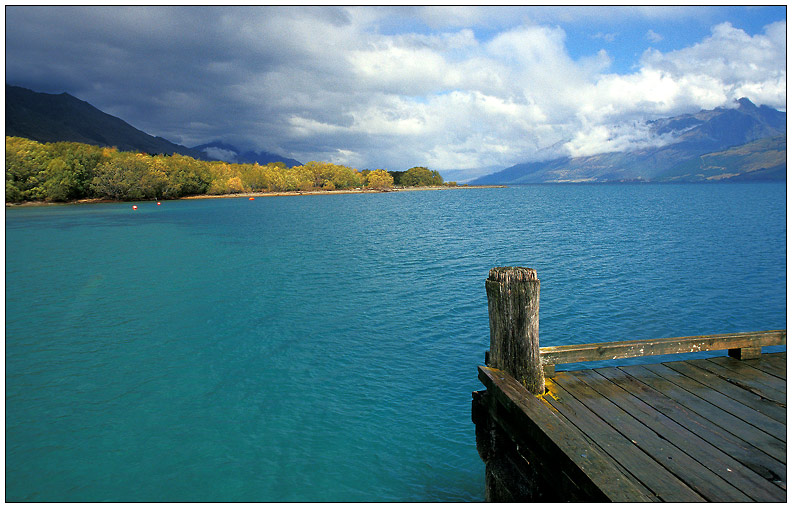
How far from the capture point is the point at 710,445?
198 inches

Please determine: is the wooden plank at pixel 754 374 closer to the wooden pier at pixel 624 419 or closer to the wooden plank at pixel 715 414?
the wooden pier at pixel 624 419

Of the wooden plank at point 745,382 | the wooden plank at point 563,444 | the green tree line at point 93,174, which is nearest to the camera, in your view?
the wooden plank at point 563,444

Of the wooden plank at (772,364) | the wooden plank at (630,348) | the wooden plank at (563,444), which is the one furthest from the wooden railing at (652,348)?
the wooden plank at (563,444)

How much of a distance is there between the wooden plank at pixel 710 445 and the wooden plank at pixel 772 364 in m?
2.09

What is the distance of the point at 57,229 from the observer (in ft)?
168

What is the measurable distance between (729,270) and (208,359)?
90.2 feet

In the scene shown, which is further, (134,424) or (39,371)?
(39,371)

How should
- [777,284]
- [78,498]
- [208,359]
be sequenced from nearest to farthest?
[78,498] → [208,359] → [777,284]

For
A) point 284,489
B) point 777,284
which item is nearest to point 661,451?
point 284,489

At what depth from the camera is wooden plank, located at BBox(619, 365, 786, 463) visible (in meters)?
4.95

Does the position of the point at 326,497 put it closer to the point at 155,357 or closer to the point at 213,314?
the point at 155,357

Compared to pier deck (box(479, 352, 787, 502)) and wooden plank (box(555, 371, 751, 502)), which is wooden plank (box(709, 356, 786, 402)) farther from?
wooden plank (box(555, 371, 751, 502))

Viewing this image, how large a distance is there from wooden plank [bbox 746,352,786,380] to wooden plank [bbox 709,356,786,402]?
10cm

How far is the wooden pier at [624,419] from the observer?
14.1 feet
